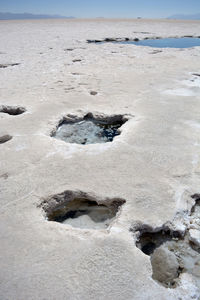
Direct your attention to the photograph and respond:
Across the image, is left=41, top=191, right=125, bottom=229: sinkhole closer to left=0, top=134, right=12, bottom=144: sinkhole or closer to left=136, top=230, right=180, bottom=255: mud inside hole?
left=136, top=230, right=180, bottom=255: mud inside hole

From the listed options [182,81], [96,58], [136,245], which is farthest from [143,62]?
[136,245]

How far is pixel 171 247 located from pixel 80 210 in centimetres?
103

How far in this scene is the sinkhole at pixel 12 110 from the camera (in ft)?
18.2

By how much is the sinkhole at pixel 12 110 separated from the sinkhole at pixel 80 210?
2974mm

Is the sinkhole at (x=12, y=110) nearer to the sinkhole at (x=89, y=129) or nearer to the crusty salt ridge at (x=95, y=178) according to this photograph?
the crusty salt ridge at (x=95, y=178)

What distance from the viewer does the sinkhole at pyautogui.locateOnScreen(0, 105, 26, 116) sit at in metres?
Answer: 5.56

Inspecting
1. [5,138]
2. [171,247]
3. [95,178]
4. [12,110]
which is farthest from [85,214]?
[12,110]

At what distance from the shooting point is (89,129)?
16.3 feet

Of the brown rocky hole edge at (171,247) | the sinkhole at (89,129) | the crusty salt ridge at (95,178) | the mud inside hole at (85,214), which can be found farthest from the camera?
the sinkhole at (89,129)

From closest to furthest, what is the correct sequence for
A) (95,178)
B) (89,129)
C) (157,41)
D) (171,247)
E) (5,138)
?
(171,247), (95,178), (5,138), (89,129), (157,41)

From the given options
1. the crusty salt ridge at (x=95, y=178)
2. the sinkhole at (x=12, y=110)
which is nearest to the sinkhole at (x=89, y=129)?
the crusty salt ridge at (x=95, y=178)

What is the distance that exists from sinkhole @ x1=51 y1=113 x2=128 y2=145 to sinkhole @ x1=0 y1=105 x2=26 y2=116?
3.41 ft

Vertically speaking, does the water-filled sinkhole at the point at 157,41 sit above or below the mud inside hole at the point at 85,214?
above

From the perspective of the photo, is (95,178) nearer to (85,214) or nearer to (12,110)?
(85,214)
